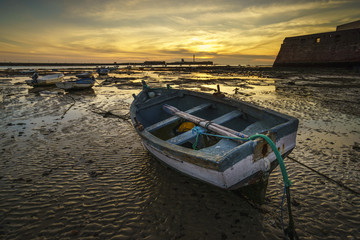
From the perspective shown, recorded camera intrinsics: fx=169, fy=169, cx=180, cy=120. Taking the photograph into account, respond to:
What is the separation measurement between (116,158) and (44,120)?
569cm

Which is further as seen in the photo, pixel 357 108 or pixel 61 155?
pixel 357 108

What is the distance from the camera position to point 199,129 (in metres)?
3.80

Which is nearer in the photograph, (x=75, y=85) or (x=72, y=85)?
(x=72, y=85)

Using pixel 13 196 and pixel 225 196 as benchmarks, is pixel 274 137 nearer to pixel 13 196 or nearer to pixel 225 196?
pixel 225 196

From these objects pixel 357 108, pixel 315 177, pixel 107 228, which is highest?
pixel 357 108

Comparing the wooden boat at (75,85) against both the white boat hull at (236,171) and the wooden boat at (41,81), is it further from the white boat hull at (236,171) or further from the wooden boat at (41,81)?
the white boat hull at (236,171)

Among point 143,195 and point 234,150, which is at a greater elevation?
point 234,150

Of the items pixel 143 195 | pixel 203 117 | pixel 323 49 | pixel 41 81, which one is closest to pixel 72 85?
pixel 41 81

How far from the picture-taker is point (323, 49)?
3838cm

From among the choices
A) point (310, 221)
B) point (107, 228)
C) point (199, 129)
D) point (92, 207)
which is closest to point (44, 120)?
point (92, 207)

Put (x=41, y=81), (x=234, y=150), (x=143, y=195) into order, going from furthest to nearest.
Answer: (x=41, y=81) → (x=143, y=195) → (x=234, y=150)

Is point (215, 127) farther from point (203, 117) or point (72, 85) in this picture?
point (72, 85)

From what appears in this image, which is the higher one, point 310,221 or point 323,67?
point 323,67

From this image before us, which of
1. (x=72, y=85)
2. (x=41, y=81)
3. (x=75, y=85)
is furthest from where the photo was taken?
(x=41, y=81)
